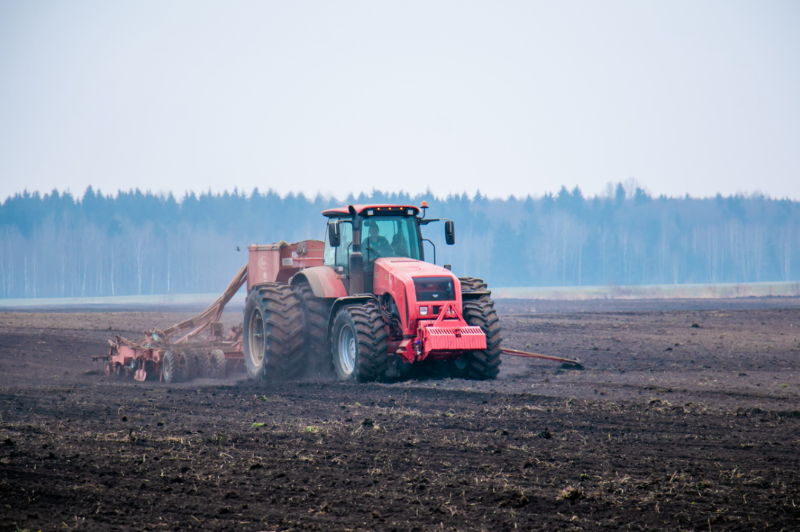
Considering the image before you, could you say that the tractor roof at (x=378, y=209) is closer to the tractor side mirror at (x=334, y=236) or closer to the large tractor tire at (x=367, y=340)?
the tractor side mirror at (x=334, y=236)

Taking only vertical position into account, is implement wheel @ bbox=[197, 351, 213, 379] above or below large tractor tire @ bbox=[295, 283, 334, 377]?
below

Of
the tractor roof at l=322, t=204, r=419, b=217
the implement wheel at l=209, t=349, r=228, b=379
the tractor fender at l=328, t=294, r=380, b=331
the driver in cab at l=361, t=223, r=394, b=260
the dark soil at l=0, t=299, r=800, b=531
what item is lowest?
the dark soil at l=0, t=299, r=800, b=531

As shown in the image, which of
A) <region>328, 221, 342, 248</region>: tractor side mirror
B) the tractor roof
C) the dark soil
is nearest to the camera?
the dark soil

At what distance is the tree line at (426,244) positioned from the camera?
98.0 metres

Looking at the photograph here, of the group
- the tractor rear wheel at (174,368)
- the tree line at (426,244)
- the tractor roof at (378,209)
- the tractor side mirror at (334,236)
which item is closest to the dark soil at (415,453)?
the tractor rear wheel at (174,368)

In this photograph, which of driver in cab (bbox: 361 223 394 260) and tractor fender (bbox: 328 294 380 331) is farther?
driver in cab (bbox: 361 223 394 260)

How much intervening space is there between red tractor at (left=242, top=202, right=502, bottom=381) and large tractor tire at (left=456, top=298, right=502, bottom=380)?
18mm

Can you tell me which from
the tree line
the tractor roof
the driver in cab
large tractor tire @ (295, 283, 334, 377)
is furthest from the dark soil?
the tree line

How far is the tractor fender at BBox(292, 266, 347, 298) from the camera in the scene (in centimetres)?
1506

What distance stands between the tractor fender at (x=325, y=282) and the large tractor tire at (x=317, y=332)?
28 centimetres

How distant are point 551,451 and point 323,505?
3.12 metres

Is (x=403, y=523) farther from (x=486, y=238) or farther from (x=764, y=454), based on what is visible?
(x=486, y=238)

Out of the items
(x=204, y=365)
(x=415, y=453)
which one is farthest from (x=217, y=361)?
(x=415, y=453)

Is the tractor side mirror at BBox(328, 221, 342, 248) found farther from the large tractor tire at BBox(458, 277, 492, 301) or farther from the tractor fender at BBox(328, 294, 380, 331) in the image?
the large tractor tire at BBox(458, 277, 492, 301)
